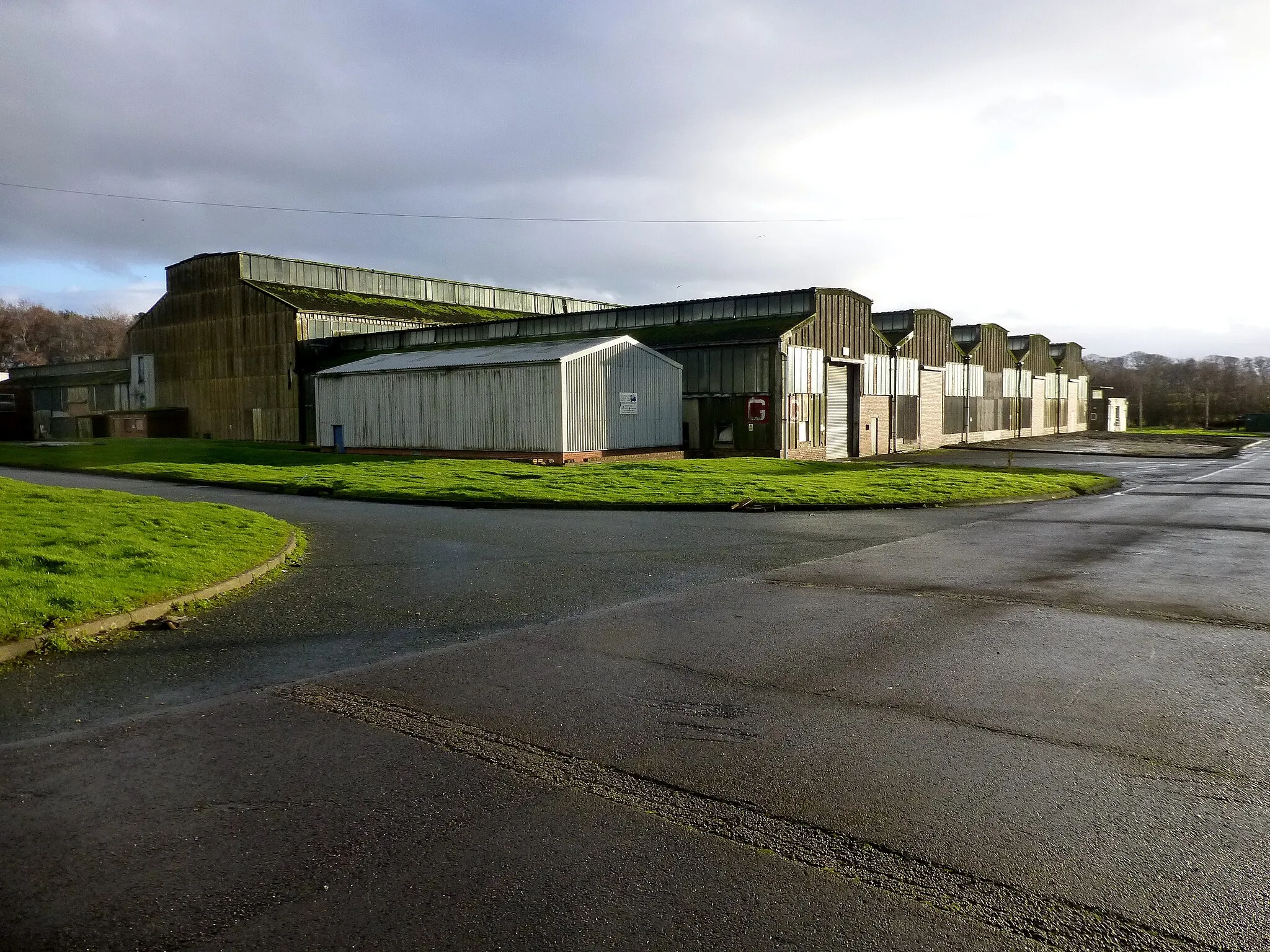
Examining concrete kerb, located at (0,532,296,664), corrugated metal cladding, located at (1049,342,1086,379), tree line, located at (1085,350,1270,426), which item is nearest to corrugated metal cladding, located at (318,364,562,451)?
concrete kerb, located at (0,532,296,664)

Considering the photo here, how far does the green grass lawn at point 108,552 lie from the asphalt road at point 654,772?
74cm

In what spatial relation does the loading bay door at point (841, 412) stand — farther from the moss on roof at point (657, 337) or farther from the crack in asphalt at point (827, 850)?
the crack in asphalt at point (827, 850)

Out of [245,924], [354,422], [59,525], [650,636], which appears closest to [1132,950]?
[245,924]

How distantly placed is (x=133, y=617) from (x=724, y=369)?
3130 cm

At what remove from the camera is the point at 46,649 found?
7.65m

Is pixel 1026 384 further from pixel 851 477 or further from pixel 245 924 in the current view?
pixel 245 924

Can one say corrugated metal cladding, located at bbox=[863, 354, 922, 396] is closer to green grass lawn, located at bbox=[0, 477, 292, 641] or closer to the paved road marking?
the paved road marking

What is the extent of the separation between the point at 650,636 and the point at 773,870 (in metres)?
4.29

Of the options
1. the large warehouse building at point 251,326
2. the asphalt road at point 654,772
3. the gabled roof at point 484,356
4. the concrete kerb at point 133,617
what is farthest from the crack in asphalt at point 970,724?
the large warehouse building at point 251,326

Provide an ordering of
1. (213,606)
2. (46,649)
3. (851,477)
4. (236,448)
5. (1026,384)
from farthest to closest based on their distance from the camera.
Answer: (1026,384), (236,448), (851,477), (213,606), (46,649)

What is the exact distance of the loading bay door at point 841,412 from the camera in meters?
40.6

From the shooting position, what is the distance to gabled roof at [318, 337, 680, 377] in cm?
3341

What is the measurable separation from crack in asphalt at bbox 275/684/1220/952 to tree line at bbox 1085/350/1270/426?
97485 mm

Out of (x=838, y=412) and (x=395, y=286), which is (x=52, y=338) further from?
(x=838, y=412)
